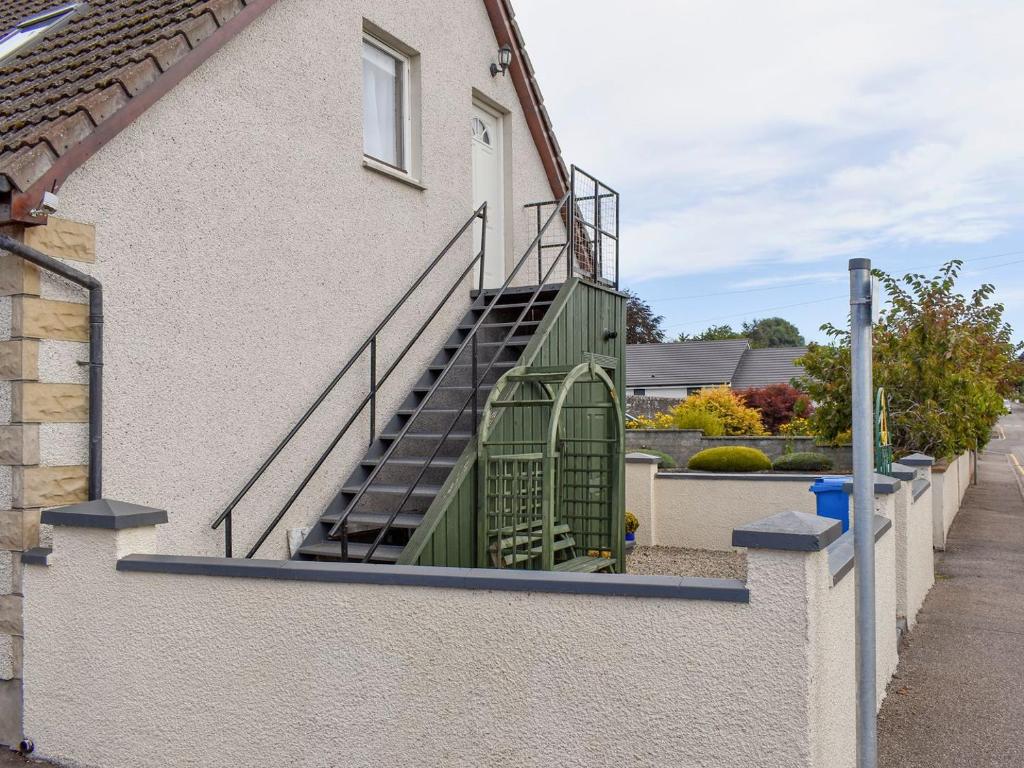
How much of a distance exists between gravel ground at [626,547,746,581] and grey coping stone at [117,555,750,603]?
647 cm

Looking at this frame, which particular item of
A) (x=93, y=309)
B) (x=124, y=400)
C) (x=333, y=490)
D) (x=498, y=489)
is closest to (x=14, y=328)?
(x=93, y=309)

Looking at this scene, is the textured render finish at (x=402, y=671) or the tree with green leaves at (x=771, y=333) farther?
the tree with green leaves at (x=771, y=333)

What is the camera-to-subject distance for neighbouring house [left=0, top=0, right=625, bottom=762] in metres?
5.09

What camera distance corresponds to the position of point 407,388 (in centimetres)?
847

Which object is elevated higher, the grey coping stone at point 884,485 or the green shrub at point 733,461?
the grey coping stone at point 884,485

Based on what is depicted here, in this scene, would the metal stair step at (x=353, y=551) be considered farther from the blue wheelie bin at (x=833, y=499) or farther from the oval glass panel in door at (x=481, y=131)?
the oval glass panel in door at (x=481, y=131)

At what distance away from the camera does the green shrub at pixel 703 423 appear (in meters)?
21.9

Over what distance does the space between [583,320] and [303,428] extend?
3.23 metres

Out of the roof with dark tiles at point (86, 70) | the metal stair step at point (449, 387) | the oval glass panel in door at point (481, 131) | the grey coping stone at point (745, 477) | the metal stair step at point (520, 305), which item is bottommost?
the grey coping stone at point (745, 477)

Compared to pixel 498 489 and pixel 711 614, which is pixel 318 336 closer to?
pixel 498 489

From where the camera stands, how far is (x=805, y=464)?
15.3 meters

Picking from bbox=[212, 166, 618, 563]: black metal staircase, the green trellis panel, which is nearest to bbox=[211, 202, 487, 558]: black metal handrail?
bbox=[212, 166, 618, 563]: black metal staircase

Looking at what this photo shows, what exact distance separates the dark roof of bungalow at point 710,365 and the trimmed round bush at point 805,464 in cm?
3115

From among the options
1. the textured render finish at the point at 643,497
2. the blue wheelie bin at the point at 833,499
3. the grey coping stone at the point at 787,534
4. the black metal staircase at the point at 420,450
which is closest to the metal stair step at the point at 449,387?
the black metal staircase at the point at 420,450
